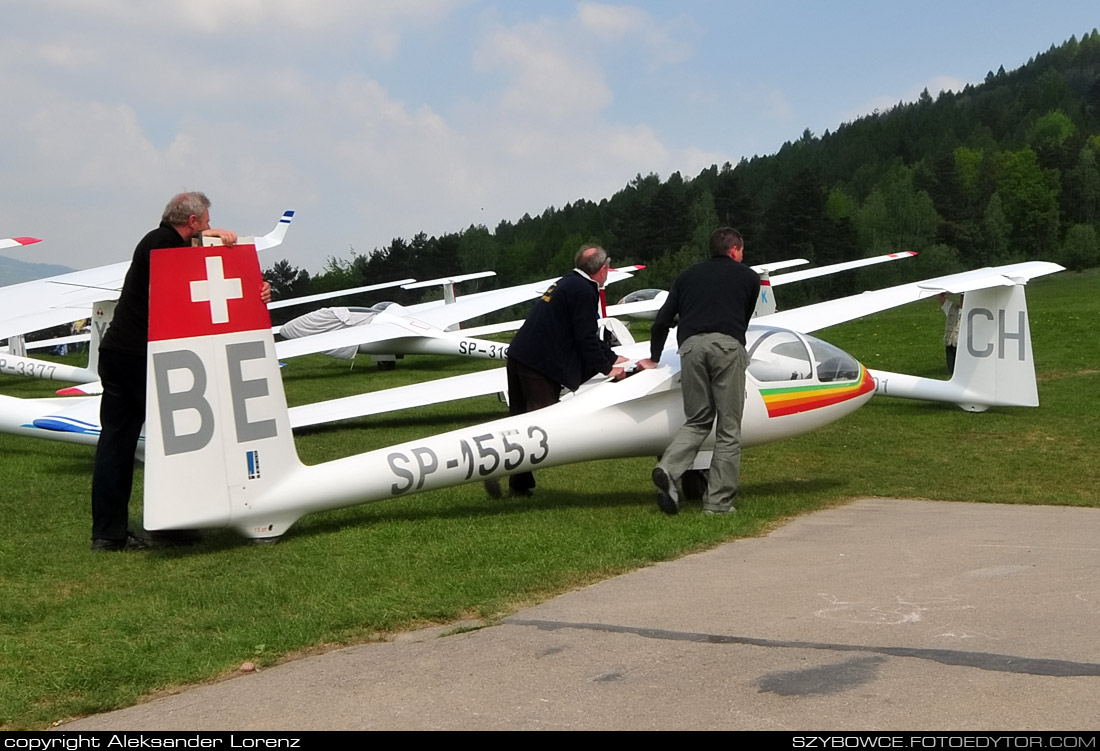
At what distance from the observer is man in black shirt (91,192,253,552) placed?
7.01m

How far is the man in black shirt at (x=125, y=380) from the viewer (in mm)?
7012

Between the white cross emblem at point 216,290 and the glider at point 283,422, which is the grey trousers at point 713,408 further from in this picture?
the white cross emblem at point 216,290

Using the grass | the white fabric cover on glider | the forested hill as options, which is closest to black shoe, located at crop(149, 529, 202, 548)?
the grass

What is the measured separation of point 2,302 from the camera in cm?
1223

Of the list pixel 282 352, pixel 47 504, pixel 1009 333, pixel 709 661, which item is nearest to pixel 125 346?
pixel 47 504

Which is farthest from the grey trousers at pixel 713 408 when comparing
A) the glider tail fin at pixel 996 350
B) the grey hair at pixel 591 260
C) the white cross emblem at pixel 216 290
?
the glider tail fin at pixel 996 350

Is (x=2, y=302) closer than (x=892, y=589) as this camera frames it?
No

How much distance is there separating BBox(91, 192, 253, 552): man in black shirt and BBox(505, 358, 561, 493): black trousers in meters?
2.25

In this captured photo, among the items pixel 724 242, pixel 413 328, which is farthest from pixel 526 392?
pixel 413 328

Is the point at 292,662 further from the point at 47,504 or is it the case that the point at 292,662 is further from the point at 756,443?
the point at 47,504

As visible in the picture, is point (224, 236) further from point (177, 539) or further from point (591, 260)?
point (591, 260)

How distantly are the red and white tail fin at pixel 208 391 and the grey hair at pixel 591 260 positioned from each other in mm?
2714

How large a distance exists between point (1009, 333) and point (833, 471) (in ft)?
12.0

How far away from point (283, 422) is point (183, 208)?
1623 millimetres
